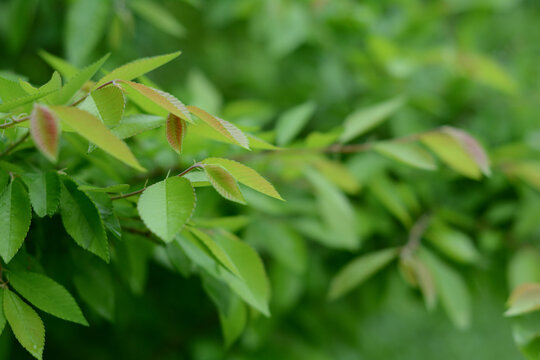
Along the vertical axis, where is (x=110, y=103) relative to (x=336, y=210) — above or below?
above

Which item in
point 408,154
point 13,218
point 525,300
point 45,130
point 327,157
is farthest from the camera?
point 327,157

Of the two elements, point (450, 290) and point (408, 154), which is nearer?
point (408, 154)

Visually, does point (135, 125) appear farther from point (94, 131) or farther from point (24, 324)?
point (24, 324)

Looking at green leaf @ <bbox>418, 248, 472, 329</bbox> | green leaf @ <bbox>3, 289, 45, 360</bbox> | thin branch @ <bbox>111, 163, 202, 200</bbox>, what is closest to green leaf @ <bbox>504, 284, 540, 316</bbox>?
green leaf @ <bbox>418, 248, 472, 329</bbox>

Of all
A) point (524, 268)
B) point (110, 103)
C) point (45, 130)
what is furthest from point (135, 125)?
point (524, 268)

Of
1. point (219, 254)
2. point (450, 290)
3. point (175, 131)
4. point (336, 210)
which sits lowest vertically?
point (450, 290)

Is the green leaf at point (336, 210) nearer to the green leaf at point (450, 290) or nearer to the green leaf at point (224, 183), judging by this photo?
the green leaf at point (450, 290)

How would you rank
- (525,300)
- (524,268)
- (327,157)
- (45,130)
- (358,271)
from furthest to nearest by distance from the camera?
(327,157) < (524,268) < (358,271) < (525,300) < (45,130)

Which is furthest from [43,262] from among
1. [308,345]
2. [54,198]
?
[308,345]
